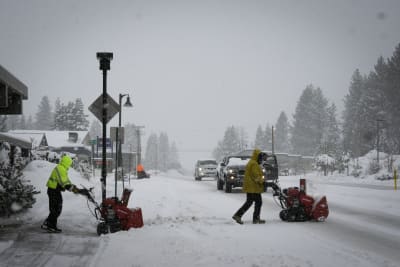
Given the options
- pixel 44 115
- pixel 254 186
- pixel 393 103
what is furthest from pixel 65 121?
pixel 254 186

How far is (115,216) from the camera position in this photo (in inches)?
372

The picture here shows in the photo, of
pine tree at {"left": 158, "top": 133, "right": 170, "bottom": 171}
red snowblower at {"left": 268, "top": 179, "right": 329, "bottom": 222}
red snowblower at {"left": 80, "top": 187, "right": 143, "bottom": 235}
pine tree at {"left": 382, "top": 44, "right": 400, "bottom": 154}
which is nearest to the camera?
red snowblower at {"left": 80, "top": 187, "right": 143, "bottom": 235}

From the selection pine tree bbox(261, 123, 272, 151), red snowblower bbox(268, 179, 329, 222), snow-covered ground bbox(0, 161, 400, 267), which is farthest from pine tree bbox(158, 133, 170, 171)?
red snowblower bbox(268, 179, 329, 222)

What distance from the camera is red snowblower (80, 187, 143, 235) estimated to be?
935 centimetres

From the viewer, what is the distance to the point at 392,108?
69.6 metres

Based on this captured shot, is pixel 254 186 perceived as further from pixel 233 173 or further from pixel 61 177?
pixel 233 173

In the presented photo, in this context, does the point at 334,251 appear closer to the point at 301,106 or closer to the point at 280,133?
the point at 301,106

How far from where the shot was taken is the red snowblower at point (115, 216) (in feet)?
30.7

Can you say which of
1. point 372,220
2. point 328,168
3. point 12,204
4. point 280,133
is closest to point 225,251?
point 372,220

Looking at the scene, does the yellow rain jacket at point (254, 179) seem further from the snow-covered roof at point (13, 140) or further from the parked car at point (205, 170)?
the parked car at point (205, 170)

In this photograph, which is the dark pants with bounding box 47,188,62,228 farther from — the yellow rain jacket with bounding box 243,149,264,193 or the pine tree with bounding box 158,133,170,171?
the pine tree with bounding box 158,133,170,171

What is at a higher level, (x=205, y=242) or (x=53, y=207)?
(x=53, y=207)

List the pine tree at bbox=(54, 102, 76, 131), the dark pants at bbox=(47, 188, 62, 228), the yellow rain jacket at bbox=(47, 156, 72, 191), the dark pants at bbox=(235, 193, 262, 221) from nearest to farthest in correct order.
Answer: the yellow rain jacket at bbox=(47, 156, 72, 191), the dark pants at bbox=(47, 188, 62, 228), the dark pants at bbox=(235, 193, 262, 221), the pine tree at bbox=(54, 102, 76, 131)

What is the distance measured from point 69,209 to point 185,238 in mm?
7037
